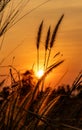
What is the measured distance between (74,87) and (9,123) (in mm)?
371

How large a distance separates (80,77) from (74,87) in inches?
2.8

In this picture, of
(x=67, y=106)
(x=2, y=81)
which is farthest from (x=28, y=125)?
(x=2, y=81)

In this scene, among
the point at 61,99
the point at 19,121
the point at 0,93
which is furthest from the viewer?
the point at 0,93

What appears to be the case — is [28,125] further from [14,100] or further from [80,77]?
[80,77]

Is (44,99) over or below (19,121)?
over

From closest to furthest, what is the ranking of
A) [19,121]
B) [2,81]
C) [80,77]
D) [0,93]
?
[19,121] → [80,77] → [0,93] → [2,81]

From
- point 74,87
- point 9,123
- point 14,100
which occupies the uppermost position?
point 74,87

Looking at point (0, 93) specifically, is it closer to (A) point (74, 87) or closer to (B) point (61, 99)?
(B) point (61, 99)

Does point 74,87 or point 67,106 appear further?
point 67,106

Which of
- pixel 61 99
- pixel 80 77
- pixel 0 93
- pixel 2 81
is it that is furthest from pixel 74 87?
pixel 2 81

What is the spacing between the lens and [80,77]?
172 cm

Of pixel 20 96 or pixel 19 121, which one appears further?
pixel 20 96

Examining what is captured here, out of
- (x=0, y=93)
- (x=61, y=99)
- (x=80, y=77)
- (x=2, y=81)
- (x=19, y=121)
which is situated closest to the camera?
(x=19, y=121)

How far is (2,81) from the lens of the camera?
224 cm
